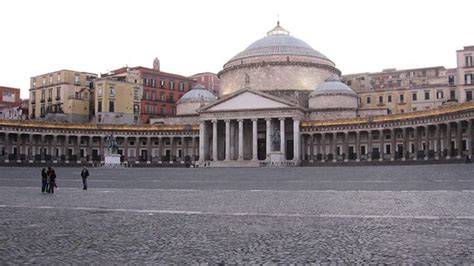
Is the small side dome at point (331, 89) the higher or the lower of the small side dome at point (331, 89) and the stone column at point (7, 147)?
the higher

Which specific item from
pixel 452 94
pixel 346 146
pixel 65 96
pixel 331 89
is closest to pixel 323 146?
pixel 346 146

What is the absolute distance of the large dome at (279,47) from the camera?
95.8 metres

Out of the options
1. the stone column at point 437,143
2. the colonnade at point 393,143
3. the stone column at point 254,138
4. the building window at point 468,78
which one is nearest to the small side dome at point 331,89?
the colonnade at point 393,143

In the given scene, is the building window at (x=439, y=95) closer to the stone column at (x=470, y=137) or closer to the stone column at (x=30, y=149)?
the stone column at (x=470, y=137)

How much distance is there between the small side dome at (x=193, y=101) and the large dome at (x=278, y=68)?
3443mm

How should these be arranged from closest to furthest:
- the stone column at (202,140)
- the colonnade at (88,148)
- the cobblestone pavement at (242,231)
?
1. the cobblestone pavement at (242,231)
2. the colonnade at (88,148)
3. the stone column at (202,140)

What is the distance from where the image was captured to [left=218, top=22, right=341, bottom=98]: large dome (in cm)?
9300

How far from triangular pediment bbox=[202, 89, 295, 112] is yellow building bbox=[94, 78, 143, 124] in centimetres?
1870

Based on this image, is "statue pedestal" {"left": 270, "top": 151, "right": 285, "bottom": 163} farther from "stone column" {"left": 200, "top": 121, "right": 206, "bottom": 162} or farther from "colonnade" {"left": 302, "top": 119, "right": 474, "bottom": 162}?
"stone column" {"left": 200, "top": 121, "right": 206, "bottom": 162}

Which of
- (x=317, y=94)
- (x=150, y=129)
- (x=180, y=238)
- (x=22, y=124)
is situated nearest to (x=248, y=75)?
(x=317, y=94)

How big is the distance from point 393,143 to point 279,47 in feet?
100

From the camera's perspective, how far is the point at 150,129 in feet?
301

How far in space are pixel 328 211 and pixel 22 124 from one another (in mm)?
74244

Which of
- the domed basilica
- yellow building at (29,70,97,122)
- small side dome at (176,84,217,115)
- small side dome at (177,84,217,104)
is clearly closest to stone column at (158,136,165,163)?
the domed basilica
